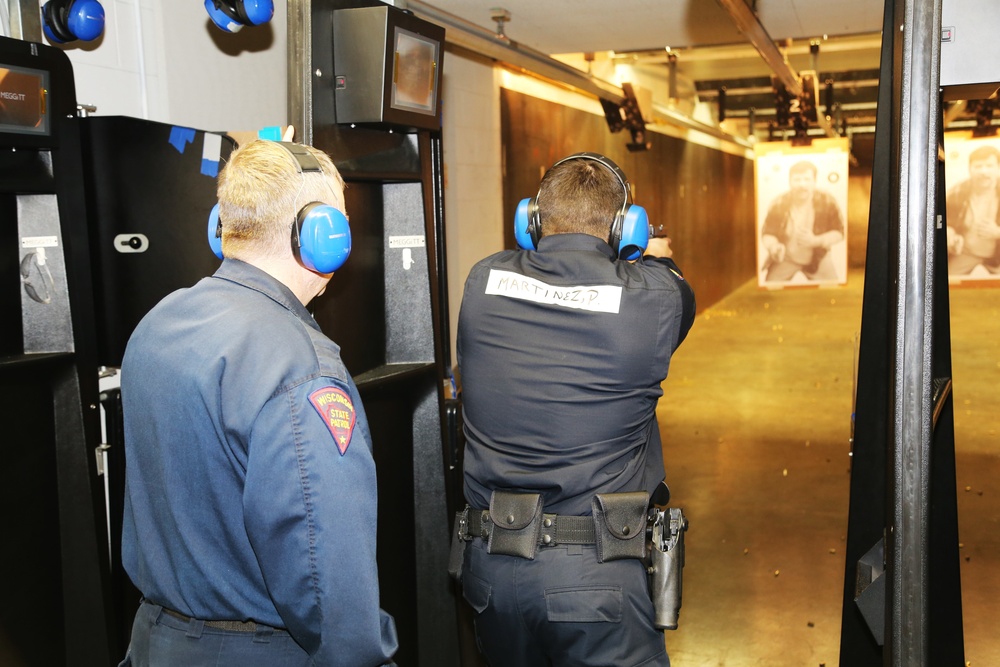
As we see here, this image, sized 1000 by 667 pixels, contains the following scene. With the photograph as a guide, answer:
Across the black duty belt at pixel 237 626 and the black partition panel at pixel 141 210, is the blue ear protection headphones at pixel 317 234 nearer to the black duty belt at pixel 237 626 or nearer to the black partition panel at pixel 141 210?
the black duty belt at pixel 237 626

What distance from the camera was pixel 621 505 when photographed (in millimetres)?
1876

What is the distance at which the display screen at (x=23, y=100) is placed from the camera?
206cm

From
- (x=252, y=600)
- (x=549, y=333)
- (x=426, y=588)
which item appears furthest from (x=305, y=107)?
(x=426, y=588)

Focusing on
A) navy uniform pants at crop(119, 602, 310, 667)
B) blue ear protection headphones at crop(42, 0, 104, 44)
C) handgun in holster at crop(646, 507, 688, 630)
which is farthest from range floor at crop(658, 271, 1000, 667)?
blue ear protection headphones at crop(42, 0, 104, 44)

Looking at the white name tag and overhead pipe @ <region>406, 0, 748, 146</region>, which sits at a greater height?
overhead pipe @ <region>406, 0, 748, 146</region>

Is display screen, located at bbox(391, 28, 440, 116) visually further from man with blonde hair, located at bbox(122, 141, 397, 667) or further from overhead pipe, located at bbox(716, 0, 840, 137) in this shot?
overhead pipe, located at bbox(716, 0, 840, 137)

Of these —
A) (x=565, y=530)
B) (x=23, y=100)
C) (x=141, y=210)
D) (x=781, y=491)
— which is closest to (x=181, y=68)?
(x=141, y=210)

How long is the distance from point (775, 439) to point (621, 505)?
179 inches

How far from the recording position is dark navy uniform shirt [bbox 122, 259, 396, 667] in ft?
4.09

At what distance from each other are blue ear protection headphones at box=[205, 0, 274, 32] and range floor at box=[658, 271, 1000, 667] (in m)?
2.50

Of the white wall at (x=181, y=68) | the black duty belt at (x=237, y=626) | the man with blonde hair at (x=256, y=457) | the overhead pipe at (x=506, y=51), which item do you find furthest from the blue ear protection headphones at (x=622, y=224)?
the overhead pipe at (x=506, y=51)

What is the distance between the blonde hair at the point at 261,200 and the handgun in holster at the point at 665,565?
1067 millimetres

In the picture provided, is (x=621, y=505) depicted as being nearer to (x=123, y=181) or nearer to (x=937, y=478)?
(x=937, y=478)

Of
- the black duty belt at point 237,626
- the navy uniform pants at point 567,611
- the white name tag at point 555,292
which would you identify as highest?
the white name tag at point 555,292
